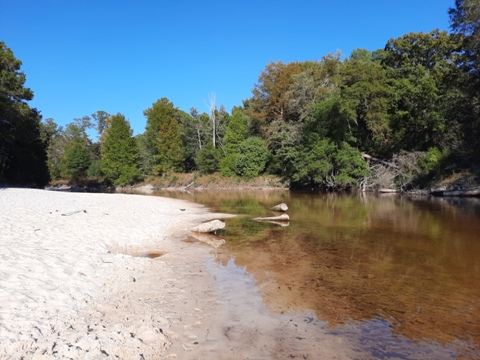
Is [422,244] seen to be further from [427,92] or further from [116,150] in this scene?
[116,150]

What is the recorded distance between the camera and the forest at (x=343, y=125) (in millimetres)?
27203

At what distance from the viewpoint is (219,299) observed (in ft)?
18.4

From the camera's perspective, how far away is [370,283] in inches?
256

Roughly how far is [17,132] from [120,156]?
21218 mm

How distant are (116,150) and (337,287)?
5208cm

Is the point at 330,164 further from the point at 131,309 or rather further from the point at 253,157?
the point at 131,309

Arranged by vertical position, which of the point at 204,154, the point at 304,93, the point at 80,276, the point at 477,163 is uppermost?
the point at 304,93

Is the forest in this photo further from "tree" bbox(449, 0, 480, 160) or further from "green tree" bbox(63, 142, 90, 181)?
"green tree" bbox(63, 142, 90, 181)

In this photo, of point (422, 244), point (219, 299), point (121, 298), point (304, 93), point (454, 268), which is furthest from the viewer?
point (304, 93)

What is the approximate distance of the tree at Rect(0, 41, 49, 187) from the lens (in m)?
28.1

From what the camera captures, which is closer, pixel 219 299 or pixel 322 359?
pixel 322 359

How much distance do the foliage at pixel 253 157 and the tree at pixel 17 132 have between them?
26.4 m

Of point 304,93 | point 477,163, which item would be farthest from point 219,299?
point 304,93

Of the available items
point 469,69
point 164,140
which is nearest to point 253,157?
point 164,140
